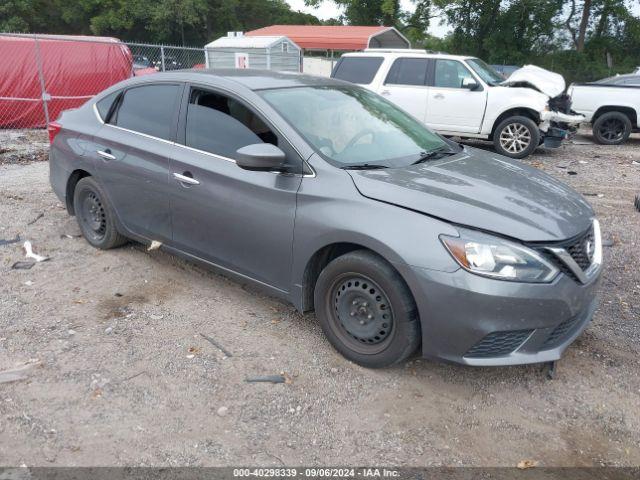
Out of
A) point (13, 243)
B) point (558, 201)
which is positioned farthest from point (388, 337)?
point (13, 243)

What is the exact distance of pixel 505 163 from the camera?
402cm

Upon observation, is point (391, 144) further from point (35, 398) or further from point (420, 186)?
point (35, 398)

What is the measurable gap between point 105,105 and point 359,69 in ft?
21.4

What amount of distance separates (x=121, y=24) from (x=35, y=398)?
144 ft

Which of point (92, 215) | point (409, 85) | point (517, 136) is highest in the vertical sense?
point (409, 85)

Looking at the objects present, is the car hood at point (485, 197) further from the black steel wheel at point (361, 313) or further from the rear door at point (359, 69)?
the rear door at point (359, 69)

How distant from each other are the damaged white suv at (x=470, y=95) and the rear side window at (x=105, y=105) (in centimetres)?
635

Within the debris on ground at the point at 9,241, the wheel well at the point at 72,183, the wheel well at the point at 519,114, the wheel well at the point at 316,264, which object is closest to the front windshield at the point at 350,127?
the wheel well at the point at 316,264

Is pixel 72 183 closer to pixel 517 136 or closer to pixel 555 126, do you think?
pixel 517 136

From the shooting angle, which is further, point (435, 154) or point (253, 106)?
point (435, 154)

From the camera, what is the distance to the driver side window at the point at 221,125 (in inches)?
146

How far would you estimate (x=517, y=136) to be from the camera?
32.4 feet

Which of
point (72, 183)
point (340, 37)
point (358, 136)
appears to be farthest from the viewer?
point (340, 37)

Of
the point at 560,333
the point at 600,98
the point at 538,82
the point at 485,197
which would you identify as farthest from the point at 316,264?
the point at 600,98
